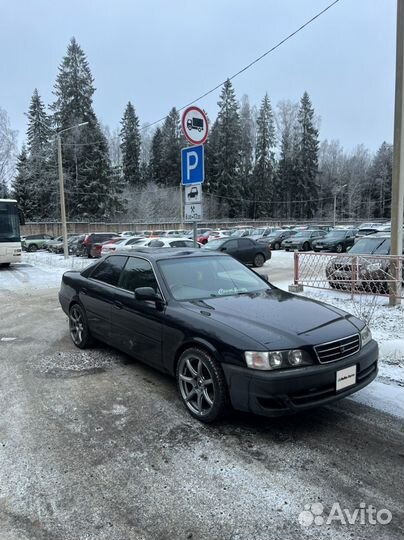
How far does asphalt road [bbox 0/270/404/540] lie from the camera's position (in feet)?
8.31

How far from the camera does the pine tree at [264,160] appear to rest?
79750 mm

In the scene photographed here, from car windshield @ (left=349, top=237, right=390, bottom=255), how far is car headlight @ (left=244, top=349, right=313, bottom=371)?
9.30 metres

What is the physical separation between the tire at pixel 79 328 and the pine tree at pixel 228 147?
69.4 m

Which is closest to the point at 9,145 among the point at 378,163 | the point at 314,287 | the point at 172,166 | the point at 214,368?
the point at 172,166

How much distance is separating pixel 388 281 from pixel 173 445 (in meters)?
6.65

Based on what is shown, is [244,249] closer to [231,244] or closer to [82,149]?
[231,244]

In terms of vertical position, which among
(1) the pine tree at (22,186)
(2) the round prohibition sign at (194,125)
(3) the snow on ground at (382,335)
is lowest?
(3) the snow on ground at (382,335)

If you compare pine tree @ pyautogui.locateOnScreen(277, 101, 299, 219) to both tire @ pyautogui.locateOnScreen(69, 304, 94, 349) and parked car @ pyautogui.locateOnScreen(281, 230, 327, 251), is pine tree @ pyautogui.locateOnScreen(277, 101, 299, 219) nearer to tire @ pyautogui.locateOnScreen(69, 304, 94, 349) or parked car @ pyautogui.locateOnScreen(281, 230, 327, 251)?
parked car @ pyautogui.locateOnScreen(281, 230, 327, 251)

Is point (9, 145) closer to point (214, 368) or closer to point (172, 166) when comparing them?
point (172, 166)

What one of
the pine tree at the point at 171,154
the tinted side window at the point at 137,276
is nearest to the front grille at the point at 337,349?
the tinted side window at the point at 137,276

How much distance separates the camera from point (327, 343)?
140 inches

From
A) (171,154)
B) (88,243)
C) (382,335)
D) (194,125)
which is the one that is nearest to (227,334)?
(382,335)

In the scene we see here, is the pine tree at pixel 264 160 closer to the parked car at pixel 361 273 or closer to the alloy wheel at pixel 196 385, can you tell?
the parked car at pixel 361 273

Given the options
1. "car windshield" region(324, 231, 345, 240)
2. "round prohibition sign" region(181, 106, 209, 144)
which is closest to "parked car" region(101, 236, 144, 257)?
"car windshield" region(324, 231, 345, 240)
